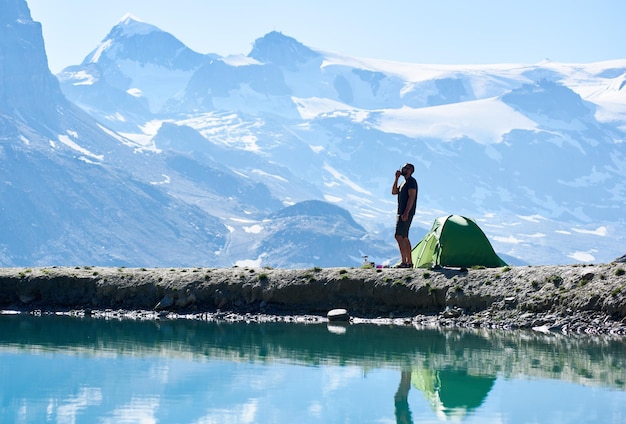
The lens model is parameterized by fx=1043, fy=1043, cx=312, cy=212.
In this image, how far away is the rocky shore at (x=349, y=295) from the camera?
3148 centimetres

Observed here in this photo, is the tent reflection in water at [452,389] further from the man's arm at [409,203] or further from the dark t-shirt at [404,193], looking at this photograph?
the dark t-shirt at [404,193]

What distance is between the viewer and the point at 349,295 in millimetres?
35312

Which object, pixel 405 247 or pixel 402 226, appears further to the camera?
pixel 405 247

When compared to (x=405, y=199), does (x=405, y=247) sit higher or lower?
lower

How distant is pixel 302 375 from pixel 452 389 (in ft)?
11.7

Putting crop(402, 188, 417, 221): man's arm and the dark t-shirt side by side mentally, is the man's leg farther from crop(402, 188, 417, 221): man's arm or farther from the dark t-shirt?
the dark t-shirt

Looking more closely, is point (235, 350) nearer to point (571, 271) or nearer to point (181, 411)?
point (181, 411)

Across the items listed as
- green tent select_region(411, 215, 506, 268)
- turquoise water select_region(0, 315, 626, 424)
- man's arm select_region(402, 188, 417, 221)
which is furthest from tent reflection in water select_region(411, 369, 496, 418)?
green tent select_region(411, 215, 506, 268)

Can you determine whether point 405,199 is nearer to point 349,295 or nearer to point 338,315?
point 349,295

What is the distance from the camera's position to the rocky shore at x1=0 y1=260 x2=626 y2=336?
3148 centimetres

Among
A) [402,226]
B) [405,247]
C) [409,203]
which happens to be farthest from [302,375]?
[405,247]

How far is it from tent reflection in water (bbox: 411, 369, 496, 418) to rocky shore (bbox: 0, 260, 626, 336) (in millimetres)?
9064

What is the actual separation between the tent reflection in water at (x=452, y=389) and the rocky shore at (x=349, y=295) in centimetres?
906

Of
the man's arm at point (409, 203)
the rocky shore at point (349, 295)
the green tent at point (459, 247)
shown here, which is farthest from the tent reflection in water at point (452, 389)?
the green tent at point (459, 247)
